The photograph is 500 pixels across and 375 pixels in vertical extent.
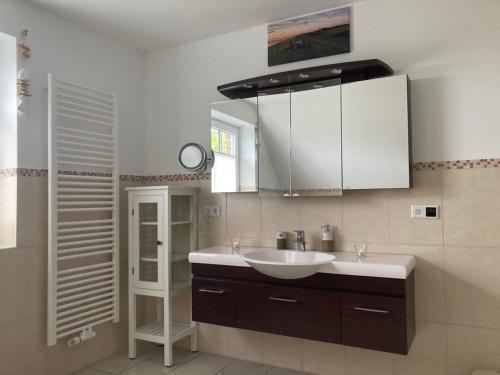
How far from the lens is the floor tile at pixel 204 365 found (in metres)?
2.69

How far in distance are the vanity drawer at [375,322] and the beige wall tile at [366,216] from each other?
0.49 meters

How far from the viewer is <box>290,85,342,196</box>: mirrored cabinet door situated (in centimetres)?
251

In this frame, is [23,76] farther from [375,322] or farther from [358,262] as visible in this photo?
[375,322]

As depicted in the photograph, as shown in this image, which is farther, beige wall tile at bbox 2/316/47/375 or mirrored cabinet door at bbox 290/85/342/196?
mirrored cabinet door at bbox 290/85/342/196

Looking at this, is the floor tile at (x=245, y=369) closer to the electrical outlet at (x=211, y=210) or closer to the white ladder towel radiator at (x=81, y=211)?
the white ladder towel radiator at (x=81, y=211)

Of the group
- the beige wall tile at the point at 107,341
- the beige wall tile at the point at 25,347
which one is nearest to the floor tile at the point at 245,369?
the beige wall tile at the point at 107,341

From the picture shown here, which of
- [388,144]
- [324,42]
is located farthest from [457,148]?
[324,42]

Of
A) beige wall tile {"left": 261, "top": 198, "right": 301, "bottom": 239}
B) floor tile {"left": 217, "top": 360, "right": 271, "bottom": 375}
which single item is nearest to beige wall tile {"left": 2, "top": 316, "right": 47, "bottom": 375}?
floor tile {"left": 217, "top": 360, "right": 271, "bottom": 375}

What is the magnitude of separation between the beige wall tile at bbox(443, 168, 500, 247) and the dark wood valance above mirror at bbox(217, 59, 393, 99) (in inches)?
29.8

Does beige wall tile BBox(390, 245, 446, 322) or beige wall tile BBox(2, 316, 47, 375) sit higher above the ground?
beige wall tile BBox(390, 245, 446, 322)

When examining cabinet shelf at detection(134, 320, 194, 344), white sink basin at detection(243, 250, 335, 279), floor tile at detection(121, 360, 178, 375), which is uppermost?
white sink basin at detection(243, 250, 335, 279)

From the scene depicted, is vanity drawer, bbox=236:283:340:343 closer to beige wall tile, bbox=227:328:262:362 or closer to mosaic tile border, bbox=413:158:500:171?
beige wall tile, bbox=227:328:262:362

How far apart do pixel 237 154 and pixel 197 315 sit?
1.15 meters

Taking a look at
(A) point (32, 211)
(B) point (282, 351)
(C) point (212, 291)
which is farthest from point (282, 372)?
(A) point (32, 211)
